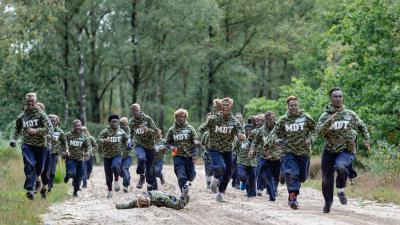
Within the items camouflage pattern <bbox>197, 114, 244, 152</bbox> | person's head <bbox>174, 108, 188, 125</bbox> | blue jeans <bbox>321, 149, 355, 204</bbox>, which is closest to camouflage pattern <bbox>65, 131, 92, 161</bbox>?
person's head <bbox>174, 108, 188, 125</bbox>

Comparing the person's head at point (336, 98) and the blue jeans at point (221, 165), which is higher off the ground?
the person's head at point (336, 98)

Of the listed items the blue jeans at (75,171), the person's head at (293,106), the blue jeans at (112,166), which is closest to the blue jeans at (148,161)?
the blue jeans at (112,166)

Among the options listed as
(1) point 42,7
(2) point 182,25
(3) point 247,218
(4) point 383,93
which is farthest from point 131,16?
(3) point 247,218

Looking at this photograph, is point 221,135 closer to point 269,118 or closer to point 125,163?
point 269,118

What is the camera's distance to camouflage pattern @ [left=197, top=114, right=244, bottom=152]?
17062mm

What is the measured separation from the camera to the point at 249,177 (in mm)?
19516

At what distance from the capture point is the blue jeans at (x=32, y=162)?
1711 centimetres

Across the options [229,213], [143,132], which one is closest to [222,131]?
[229,213]

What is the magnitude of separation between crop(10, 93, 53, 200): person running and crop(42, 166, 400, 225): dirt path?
36.5 inches

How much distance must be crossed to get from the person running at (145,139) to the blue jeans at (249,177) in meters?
2.40

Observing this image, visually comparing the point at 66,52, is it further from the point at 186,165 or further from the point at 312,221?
the point at 312,221

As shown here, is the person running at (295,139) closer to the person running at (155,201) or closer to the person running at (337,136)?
the person running at (337,136)

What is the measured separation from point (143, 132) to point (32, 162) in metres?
3.73

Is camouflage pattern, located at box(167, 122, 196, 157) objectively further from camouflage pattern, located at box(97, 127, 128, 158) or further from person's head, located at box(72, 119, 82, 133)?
person's head, located at box(72, 119, 82, 133)
